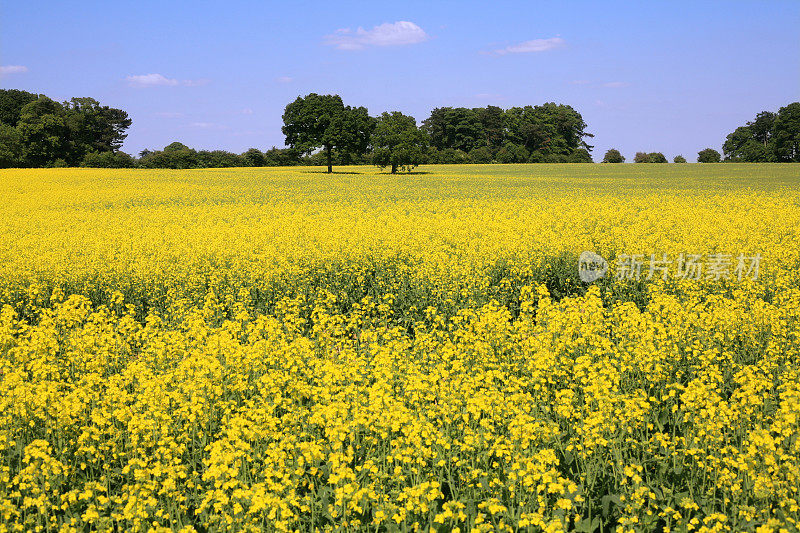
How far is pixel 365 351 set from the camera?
9055mm

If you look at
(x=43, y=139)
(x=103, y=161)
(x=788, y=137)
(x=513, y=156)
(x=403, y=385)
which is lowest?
(x=403, y=385)

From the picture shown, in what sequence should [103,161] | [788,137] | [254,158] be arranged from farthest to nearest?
[788,137]
[254,158]
[103,161]

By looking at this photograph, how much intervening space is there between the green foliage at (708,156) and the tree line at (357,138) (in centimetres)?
18

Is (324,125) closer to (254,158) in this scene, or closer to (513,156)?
(254,158)

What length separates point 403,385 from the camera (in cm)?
745

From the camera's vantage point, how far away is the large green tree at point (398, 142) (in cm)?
6184

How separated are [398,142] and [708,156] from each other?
71.0 metres

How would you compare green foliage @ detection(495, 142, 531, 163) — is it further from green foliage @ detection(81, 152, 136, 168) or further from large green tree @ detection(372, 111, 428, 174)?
green foliage @ detection(81, 152, 136, 168)

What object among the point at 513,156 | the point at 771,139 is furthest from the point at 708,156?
the point at 513,156

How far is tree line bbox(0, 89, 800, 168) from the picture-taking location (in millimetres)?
66438

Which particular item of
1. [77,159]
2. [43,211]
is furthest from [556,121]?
[43,211]

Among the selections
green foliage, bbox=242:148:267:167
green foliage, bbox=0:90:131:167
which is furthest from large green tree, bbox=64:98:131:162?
green foliage, bbox=242:148:267:167

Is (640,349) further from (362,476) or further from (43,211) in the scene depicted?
(43,211)

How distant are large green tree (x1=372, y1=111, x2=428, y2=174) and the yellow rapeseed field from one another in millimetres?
44566
